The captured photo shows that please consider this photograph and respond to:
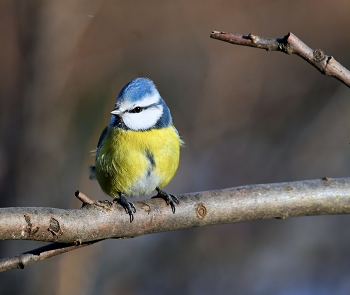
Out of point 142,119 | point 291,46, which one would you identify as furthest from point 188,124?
point 291,46

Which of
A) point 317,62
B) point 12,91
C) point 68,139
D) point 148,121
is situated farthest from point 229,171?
point 317,62

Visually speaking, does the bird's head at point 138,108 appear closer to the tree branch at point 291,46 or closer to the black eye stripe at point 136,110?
the black eye stripe at point 136,110

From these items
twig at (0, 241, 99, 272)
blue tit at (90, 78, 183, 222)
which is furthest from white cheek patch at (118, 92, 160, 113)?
twig at (0, 241, 99, 272)

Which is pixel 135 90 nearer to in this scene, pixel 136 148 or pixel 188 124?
pixel 136 148

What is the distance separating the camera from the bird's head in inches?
88.7

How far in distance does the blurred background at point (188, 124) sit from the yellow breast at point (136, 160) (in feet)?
4.59

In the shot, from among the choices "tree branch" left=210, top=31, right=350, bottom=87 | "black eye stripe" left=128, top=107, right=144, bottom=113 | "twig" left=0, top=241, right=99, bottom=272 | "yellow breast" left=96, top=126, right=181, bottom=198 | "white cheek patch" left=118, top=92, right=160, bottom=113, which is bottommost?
"twig" left=0, top=241, right=99, bottom=272

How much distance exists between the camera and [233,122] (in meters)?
5.38

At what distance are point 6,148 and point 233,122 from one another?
8.47 feet

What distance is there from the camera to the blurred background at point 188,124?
3.57m

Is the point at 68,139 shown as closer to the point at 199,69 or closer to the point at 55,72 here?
the point at 55,72

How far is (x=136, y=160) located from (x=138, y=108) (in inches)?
9.8

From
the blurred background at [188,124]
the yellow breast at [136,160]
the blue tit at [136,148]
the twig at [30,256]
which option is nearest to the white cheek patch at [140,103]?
the blue tit at [136,148]

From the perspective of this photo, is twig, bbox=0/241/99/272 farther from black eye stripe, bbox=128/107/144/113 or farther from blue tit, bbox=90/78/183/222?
black eye stripe, bbox=128/107/144/113
